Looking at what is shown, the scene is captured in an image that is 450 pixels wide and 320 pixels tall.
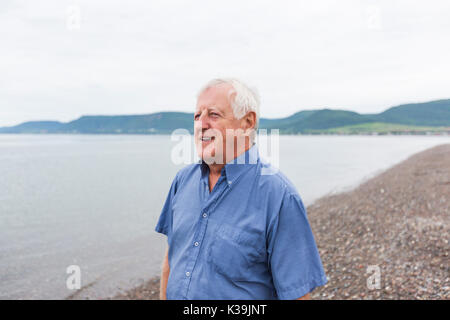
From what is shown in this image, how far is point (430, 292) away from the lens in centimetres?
572

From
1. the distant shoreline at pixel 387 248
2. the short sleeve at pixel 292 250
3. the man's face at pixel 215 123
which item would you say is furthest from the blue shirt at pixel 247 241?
the distant shoreline at pixel 387 248

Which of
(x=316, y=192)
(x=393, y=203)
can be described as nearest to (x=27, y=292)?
(x=393, y=203)

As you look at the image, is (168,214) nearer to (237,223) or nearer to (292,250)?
(237,223)

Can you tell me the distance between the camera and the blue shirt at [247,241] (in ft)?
5.63

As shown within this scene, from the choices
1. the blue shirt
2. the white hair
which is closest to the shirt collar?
the blue shirt

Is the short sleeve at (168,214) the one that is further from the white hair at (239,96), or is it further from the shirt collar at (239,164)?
the white hair at (239,96)

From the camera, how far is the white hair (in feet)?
6.04

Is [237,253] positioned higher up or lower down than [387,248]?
higher up

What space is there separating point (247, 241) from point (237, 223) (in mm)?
110

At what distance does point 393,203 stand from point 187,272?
14332 mm

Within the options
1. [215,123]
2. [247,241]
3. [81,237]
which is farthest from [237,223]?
[81,237]

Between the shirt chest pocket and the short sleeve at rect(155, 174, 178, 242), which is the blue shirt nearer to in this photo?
the shirt chest pocket

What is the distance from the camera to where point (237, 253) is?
1746mm

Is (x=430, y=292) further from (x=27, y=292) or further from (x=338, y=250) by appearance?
(x=27, y=292)
